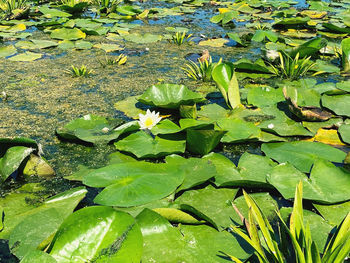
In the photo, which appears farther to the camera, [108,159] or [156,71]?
[156,71]

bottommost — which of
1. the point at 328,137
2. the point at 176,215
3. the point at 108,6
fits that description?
the point at 328,137

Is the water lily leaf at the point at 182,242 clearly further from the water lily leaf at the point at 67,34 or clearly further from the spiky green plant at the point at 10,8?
the spiky green plant at the point at 10,8

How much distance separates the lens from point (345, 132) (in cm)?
199

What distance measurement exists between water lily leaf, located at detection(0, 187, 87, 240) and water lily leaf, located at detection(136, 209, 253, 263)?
335 millimetres

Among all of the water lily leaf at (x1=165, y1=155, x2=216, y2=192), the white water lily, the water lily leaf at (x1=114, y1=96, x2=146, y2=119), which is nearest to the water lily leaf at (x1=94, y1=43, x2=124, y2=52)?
the water lily leaf at (x1=114, y1=96, x2=146, y2=119)

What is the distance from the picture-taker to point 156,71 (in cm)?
316

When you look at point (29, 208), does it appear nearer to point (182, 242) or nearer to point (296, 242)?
point (182, 242)

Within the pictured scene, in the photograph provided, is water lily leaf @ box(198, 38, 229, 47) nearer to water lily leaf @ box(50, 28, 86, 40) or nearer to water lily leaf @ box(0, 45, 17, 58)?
water lily leaf @ box(50, 28, 86, 40)

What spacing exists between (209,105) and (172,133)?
1.90ft

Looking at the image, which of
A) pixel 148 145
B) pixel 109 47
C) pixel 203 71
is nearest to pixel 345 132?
pixel 148 145

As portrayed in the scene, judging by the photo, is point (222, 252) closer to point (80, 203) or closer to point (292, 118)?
point (80, 203)

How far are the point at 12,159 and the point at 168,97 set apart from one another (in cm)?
106

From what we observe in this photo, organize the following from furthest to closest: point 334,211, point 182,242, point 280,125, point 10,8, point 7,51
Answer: point 10,8, point 7,51, point 280,125, point 334,211, point 182,242

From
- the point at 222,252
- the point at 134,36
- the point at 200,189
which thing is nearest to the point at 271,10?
the point at 134,36
